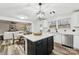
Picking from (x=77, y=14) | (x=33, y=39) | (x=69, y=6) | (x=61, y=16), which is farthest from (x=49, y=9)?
(x=33, y=39)

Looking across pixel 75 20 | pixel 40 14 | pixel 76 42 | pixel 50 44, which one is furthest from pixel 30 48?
pixel 75 20

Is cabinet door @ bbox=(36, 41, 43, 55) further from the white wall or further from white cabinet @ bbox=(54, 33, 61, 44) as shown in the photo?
the white wall

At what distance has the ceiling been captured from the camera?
165 centimetres

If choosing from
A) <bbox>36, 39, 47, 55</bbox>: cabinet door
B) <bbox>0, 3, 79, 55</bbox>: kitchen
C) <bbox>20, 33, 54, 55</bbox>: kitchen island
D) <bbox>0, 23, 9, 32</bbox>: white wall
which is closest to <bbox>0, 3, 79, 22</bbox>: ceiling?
<bbox>0, 3, 79, 55</bbox>: kitchen

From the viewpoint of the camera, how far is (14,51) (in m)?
A: 1.69

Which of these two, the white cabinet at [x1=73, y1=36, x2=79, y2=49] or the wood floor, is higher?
the white cabinet at [x1=73, y1=36, x2=79, y2=49]

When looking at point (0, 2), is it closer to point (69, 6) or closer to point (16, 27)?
point (16, 27)

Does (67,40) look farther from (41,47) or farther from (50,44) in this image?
(41,47)

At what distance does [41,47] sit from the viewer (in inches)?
68.1

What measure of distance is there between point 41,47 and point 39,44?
72 millimetres

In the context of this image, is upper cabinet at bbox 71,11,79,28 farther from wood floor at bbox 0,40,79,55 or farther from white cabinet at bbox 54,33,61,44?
wood floor at bbox 0,40,79,55

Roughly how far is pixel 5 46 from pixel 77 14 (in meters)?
1.34

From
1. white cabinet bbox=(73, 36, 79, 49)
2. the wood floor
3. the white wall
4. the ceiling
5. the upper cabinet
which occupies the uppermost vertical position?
the ceiling

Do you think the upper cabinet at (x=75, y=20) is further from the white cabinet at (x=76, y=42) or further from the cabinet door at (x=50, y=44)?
the cabinet door at (x=50, y=44)
